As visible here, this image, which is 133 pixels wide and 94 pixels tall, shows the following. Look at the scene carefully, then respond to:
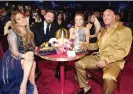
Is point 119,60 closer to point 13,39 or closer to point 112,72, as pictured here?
point 112,72

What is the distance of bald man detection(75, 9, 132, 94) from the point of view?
10.3 ft

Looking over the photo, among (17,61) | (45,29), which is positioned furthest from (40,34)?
(17,61)

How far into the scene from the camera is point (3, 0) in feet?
33.6

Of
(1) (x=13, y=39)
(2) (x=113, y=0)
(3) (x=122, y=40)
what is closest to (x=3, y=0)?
(2) (x=113, y=0)

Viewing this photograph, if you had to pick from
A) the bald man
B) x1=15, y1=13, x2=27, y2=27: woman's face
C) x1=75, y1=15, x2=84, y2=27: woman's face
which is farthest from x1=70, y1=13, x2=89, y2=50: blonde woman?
x1=15, y1=13, x2=27, y2=27: woman's face

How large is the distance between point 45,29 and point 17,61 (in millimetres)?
1102

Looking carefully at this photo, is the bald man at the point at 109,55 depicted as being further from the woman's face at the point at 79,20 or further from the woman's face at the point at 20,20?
the woman's face at the point at 20,20

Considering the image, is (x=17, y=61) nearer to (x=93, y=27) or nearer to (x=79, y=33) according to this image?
(x=79, y=33)

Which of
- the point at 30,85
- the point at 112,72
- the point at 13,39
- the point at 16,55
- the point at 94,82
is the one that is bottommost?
the point at 94,82

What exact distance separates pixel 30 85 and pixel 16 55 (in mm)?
534

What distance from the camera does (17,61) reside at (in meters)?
3.38

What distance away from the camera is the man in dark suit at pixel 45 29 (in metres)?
4.14

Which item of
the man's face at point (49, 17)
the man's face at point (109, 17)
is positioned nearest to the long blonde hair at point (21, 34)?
the man's face at point (49, 17)

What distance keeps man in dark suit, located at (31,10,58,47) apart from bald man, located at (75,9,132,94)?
36.9 inches
